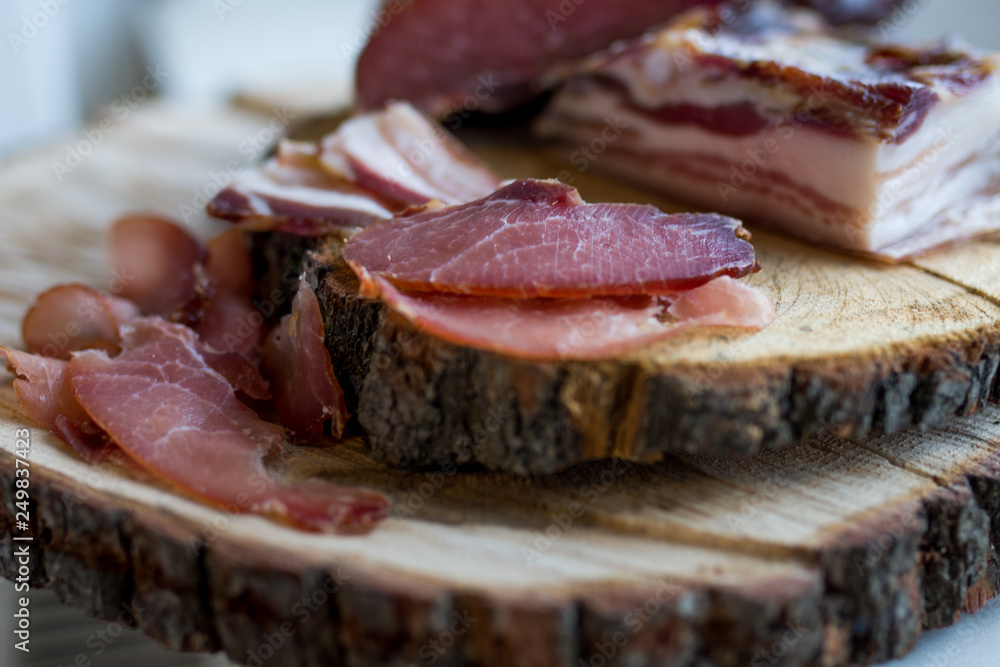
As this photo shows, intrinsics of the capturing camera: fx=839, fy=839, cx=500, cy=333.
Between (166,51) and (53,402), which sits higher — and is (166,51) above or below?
above

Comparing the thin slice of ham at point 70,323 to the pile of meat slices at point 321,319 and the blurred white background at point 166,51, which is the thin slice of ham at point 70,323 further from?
the blurred white background at point 166,51

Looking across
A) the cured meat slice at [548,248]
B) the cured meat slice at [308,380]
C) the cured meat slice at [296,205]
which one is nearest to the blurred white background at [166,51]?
the cured meat slice at [296,205]

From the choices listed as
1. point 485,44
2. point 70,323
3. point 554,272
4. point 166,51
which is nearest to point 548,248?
point 554,272

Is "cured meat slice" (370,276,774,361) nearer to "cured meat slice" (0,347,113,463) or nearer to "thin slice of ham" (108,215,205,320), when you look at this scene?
"cured meat slice" (0,347,113,463)

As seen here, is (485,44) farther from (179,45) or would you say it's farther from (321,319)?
(179,45)

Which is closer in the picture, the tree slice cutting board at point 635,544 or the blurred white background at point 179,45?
the tree slice cutting board at point 635,544

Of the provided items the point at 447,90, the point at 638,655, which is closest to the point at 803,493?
the point at 638,655

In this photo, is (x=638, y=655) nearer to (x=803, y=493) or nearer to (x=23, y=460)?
(x=803, y=493)
